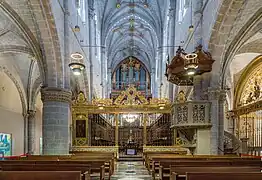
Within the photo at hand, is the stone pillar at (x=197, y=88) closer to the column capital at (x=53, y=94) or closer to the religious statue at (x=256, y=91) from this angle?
the column capital at (x=53, y=94)

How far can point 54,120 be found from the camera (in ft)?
47.5

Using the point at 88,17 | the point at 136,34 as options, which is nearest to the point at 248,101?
the point at 88,17

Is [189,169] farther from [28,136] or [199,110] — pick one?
[28,136]

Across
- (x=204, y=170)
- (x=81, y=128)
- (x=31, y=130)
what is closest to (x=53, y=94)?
(x=81, y=128)

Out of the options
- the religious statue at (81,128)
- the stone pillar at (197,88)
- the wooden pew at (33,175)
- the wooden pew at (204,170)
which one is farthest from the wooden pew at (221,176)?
the religious statue at (81,128)

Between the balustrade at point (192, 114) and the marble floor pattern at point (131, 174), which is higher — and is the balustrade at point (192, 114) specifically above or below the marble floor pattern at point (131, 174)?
above

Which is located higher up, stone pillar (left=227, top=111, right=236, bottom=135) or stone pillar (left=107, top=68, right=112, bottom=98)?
stone pillar (left=107, top=68, right=112, bottom=98)

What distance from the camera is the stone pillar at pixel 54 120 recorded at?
568 inches

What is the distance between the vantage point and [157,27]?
3241 centimetres

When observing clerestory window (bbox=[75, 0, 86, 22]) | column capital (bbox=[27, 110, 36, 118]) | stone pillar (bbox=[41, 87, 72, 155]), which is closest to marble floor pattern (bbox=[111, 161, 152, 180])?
stone pillar (bbox=[41, 87, 72, 155])

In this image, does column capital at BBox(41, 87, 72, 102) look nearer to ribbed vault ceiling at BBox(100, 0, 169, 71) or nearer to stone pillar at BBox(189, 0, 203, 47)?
stone pillar at BBox(189, 0, 203, 47)

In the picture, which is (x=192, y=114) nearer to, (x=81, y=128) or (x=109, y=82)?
(x=81, y=128)

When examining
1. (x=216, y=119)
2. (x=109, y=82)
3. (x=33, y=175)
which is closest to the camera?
(x=33, y=175)

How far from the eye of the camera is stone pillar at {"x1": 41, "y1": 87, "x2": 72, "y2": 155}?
1442 centimetres
